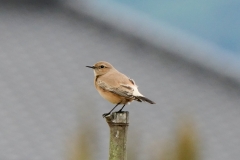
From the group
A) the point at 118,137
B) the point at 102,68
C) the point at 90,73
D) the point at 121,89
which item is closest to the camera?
the point at 118,137

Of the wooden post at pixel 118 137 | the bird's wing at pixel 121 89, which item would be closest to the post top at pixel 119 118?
the wooden post at pixel 118 137

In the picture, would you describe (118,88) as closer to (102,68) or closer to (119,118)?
(102,68)

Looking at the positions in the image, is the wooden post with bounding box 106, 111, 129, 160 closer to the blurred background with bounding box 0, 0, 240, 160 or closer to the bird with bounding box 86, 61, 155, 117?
the bird with bounding box 86, 61, 155, 117

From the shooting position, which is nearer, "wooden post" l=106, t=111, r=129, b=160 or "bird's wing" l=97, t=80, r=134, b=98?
"wooden post" l=106, t=111, r=129, b=160

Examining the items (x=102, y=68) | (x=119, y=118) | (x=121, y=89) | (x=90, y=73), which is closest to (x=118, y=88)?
(x=121, y=89)

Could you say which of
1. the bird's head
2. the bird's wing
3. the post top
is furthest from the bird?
the post top

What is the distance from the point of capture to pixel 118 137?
151 inches

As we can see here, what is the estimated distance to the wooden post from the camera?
3.81 m

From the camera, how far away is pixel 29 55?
14.2m

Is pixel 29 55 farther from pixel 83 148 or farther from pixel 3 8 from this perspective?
pixel 83 148

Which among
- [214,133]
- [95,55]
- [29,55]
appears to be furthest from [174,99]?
[29,55]

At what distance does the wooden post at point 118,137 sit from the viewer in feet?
12.5

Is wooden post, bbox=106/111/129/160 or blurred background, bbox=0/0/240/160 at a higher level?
blurred background, bbox=0/0/240/160

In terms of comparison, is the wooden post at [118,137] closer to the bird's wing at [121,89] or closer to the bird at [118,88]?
the bird at [118,88]
